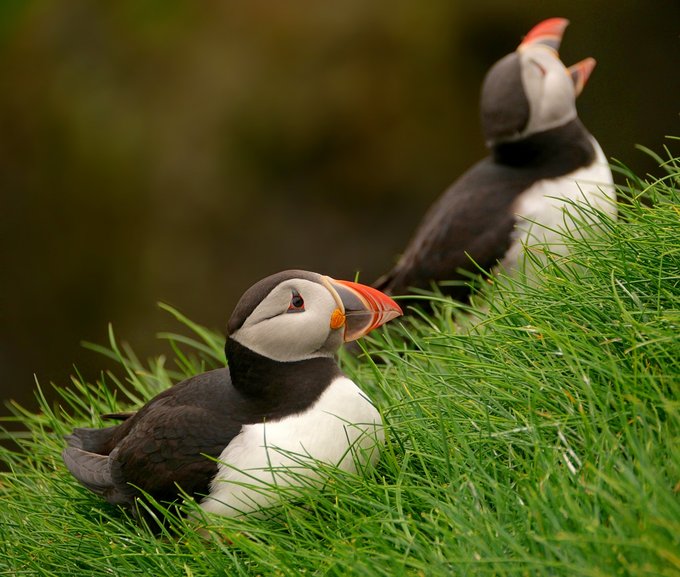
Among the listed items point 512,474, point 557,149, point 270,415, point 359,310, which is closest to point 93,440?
point 270,415

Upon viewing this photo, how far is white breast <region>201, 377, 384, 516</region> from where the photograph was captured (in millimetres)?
2660

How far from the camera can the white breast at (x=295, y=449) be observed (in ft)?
8.73

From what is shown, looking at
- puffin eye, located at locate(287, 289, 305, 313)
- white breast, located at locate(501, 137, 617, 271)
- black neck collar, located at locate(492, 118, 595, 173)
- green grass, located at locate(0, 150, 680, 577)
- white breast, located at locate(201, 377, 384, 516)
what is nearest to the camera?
green grass, located at locate(0, 150, 680, 577)

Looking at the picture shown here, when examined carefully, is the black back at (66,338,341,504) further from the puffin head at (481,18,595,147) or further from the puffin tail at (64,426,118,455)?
the puffin head at (481,18,595,147)

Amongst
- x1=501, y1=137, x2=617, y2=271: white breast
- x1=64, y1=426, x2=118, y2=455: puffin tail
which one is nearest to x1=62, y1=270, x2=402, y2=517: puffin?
x1=64, y1=426, x2=118, y2=455: puffin tail

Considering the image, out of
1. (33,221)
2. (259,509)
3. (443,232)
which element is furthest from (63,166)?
(259,509)

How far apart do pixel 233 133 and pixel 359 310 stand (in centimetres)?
558

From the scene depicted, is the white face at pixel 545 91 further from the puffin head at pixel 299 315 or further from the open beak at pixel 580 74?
the puffin head at pixel 299 315

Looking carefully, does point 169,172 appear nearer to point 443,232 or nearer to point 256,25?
point 256,25

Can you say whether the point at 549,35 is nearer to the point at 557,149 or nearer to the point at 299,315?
the point at 557,149

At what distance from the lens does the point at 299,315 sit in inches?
108

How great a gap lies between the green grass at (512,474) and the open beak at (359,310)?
6.4 inches

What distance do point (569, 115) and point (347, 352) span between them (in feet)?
4.62

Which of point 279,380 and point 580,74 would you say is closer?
point 279,380
